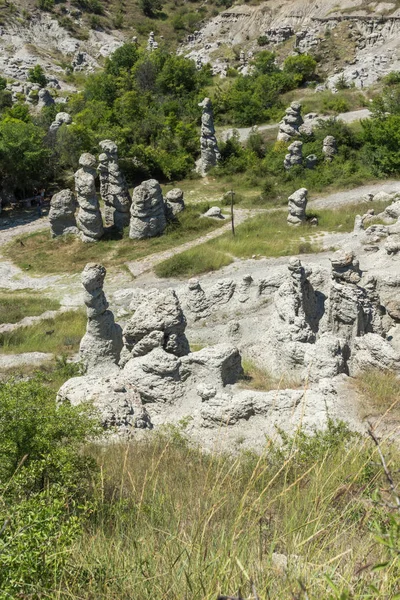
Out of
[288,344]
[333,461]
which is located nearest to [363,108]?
[288,344]

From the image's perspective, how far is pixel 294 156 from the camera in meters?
36.3

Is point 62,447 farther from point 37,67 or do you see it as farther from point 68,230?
point 37,67

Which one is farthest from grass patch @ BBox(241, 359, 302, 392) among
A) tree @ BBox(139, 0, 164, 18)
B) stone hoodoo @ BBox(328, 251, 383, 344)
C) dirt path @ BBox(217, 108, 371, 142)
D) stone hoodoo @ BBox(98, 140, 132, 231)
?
tree @ BBox(139, 0, 164, 18)

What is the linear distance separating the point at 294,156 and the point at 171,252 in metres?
14.2

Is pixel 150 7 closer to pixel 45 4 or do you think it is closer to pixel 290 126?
pixel 45 4

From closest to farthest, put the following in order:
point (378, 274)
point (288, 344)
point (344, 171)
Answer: point (288, 344), point (378, 274), point (344, 171)

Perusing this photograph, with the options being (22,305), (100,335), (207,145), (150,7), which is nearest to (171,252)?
(22,305)

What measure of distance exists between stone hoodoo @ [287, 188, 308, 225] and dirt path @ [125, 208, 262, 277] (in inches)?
126

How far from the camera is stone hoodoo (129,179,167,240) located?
28.6m

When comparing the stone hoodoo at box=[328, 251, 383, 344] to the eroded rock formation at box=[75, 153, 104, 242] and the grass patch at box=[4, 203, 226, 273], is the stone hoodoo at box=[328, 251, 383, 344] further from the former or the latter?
the eroded rock formation at box=[75, 153, 104, 242]

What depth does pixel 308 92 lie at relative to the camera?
174 feet

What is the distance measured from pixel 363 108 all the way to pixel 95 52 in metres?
43.9

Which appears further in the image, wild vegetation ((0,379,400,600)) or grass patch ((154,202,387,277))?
grass patch ((154,202,387,277))

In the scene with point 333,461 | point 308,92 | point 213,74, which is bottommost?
point 333,461
